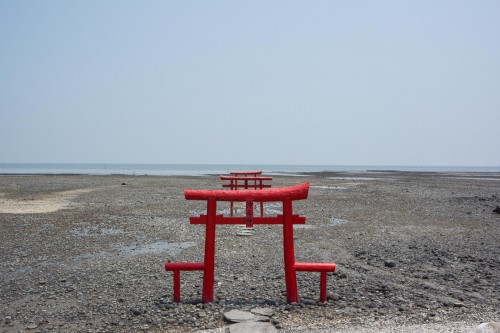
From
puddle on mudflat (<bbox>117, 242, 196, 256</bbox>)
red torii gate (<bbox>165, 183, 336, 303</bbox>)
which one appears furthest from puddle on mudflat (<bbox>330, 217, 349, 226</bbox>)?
red torii gate (<bbox>165, 183, 336, 303</bbox>)

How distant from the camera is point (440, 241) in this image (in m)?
12.2

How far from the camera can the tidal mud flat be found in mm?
6484

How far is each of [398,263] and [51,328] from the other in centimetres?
697

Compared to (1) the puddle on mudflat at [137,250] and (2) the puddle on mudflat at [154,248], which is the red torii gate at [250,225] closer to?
(1) the puddle on mudflat at [137,250]

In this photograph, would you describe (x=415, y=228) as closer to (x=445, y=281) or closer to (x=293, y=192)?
(x=445, y=281)

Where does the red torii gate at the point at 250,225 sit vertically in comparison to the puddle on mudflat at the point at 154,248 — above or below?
above

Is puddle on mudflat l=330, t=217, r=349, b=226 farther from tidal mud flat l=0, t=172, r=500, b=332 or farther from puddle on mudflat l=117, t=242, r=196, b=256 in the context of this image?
puddle on mudflat l=117, t=242, r=196, b=256

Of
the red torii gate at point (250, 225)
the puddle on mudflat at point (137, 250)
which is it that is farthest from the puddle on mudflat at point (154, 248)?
the red torii gate at point (250, 225)

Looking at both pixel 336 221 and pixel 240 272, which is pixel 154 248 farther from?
pixel 336 221

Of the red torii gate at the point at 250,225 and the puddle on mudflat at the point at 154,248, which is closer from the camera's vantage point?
the red torii gate at the point at 250,225

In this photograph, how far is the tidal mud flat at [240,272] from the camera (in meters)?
6.48

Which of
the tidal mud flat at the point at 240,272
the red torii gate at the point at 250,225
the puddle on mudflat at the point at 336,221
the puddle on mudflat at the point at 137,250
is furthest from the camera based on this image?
the puddle on mudflat at the point at 336,221

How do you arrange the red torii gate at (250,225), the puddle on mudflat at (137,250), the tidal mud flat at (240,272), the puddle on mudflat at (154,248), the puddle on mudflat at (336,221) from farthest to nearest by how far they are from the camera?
1. the puddle on mudflat at (336,221)
2. the puddle on mudflat at (154,248)
3. the puddle on mudflat at (137,250)
4. the red torii gate at (250,225)
5. the tidal mud flat at (240,272)

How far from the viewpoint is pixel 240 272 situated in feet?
29.4
